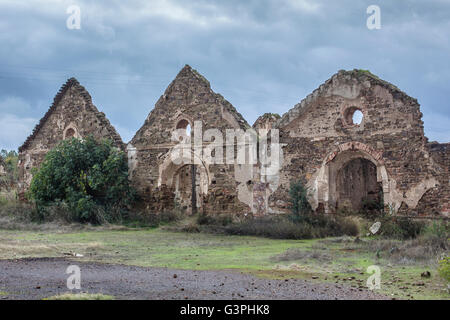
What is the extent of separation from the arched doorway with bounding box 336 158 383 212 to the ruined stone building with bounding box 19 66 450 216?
0.14 feet

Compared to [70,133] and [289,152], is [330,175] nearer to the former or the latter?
[289,152]

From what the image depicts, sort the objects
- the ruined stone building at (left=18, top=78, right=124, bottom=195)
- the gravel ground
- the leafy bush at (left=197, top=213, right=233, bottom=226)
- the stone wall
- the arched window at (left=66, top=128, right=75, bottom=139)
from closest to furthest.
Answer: the gravel ground → the stone wall → the leafy bush at (left=197, top=213, right=233, bottom=226) → the ruined stone building at (left=18, top=78, right=124, bottom=195) → the arched window at (left=66, top=128, right=75, bottom=139)

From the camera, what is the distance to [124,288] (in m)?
5.64

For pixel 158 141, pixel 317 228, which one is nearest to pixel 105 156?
pixel 158 141

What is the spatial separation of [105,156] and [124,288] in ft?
43.3

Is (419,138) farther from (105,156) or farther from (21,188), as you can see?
(21,188)

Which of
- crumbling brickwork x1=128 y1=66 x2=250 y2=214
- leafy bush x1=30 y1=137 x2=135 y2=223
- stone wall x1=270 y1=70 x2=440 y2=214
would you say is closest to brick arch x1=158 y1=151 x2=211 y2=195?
crumbling brickwork x1=128 y1=66 x2=250 y2=214

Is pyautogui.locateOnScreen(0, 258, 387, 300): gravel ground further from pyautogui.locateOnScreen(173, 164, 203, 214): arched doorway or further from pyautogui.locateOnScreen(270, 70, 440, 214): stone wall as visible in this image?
pyautogui.locateOnScreen(173, 164, 203, 214): arched doorway

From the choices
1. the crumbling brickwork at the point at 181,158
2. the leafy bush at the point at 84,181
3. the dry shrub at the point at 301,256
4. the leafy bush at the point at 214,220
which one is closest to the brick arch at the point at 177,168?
the crumbling brickwork at the point at 181,158

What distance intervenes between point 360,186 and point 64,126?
13.0 metres

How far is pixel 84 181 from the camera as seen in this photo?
17.6 metres

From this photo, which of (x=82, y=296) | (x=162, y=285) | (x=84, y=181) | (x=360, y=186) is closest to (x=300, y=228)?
(x=360, y=186)

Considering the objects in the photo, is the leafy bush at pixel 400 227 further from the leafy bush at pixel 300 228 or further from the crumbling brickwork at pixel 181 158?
the crumbling brickwork at pixel 181 158

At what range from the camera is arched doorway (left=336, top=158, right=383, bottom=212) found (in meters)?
18.6
